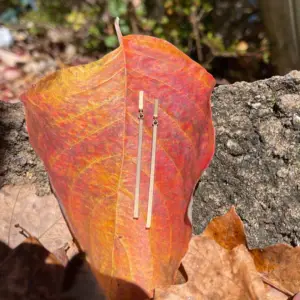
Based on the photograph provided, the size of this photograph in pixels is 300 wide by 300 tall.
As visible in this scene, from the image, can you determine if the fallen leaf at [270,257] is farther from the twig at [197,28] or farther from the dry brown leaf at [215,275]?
the twig at [197,28]

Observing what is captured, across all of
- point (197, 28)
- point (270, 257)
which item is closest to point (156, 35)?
point (197, 28)

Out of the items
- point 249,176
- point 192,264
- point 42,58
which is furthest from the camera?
point 42,58

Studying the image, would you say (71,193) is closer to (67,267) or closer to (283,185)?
(67,267)

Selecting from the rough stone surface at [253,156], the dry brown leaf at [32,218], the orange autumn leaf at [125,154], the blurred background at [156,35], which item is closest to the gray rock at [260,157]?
the rough stone surface at [253,156]

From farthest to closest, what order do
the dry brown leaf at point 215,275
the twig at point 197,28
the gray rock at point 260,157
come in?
1. the twig at point 197,28
2. the gray rock at point 260,157
3. the dry brown leaf at point 215,275

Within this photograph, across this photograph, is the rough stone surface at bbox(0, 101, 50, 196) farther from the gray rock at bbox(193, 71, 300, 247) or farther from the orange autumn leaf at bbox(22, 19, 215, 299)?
the gray rock at bbox(193, 71, 300, 247)

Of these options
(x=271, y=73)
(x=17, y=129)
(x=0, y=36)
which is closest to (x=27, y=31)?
Result: (x=0, y=36)

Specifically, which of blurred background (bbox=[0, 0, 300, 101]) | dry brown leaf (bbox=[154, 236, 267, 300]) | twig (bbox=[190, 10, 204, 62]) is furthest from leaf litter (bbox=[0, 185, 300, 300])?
twig (bbox=[190, 10, 204, 62])
